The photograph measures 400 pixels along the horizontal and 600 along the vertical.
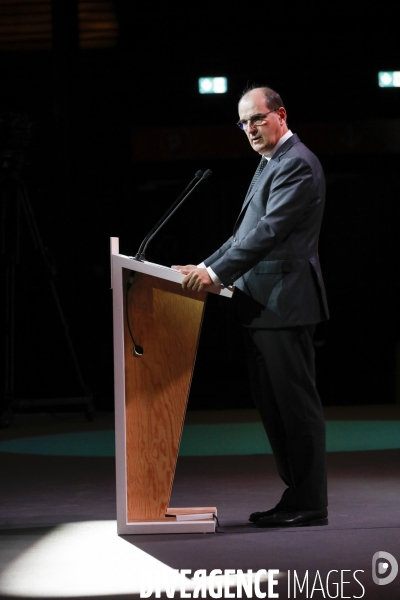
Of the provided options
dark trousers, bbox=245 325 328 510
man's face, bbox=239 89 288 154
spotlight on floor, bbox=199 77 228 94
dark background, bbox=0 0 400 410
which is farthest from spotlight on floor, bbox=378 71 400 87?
dark trousers, bbox=245 325 328 510

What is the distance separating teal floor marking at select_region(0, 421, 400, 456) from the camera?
20.5ft

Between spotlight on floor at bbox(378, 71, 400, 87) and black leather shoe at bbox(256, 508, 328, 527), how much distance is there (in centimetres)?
620

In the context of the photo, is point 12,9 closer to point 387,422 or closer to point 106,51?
point 106,51

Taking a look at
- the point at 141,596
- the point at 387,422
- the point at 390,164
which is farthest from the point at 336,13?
the point at 141,596

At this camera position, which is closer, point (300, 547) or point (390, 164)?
point (300, 547)

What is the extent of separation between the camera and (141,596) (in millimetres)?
2809

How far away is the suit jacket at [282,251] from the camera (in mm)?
3711

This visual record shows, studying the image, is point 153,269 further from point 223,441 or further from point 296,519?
point 223,441

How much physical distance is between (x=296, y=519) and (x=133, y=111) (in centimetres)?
618

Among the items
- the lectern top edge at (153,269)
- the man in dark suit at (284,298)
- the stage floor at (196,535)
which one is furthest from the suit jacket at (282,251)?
the stage floor at (196,535)

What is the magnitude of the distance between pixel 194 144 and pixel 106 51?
45.6 inches

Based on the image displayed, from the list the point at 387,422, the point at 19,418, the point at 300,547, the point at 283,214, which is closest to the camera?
the point at 300,547

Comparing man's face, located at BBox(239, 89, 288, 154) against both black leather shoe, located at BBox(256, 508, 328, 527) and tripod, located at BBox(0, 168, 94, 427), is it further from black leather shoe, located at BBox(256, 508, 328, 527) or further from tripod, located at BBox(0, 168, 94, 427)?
tripod, located at BBox(0, 168, 94, 427)

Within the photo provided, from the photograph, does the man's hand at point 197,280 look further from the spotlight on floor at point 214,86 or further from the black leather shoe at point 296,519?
the spotlight on floor at point 214,86
